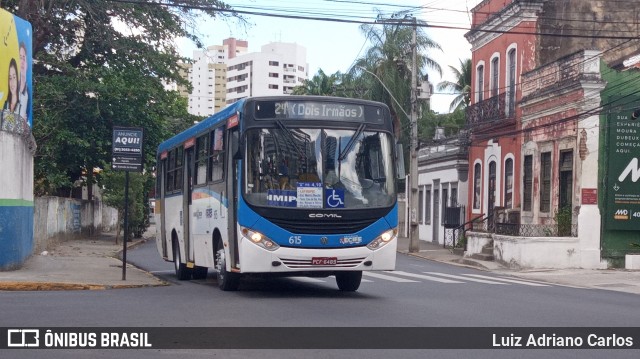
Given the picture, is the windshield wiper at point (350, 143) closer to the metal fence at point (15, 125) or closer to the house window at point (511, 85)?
the metal fence at point (15, 125)

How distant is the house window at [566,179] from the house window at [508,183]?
4.98 m

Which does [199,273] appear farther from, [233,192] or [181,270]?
[233,192]

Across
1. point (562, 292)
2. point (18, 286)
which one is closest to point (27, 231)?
point (18, 286)

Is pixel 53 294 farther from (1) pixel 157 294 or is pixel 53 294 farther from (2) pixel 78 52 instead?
(2) pixel 78 52

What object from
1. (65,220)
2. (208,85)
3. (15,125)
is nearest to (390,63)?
(65,220)

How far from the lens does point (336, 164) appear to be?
15.2 m

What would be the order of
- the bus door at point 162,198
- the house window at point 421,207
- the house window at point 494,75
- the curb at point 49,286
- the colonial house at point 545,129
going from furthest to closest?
1. the house window at point 421,207
2. the house window at point 494,75
3. the colonial house at point 545,129
4. the bus door at point 162,198
5. the curb at point 49,286

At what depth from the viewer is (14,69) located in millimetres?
20625

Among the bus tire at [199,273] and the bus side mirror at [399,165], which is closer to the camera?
the bus side mirror at [399,165]

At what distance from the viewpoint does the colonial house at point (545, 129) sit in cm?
2833

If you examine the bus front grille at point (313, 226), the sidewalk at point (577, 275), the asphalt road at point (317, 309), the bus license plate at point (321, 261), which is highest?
the bus front grille at point (313, 226)

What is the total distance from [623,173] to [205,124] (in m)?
15.3

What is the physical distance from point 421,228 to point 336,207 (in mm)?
37586

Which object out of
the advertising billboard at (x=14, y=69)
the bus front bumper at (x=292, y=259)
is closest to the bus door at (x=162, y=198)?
the advertising billboard at (x=14, y=69)
